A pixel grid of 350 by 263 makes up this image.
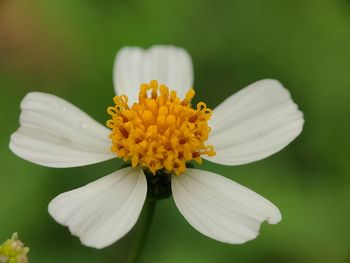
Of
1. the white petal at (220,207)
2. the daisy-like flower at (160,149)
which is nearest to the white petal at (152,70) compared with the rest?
the daisy-like flower at (160,149)

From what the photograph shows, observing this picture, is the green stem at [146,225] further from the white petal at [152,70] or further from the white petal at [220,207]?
the white petal at [152,70]

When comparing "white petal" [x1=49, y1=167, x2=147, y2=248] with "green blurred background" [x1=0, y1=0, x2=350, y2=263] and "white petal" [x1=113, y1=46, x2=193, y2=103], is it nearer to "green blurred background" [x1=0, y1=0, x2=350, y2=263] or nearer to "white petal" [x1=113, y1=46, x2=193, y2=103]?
"white petal" [x1=113, y1=46, x2=193, y2=103]

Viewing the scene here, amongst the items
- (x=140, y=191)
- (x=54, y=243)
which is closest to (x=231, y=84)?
(x=54, y=243)

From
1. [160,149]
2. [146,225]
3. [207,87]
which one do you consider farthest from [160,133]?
[207,87]

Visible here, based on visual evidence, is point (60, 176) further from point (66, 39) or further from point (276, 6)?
point (276, 6)

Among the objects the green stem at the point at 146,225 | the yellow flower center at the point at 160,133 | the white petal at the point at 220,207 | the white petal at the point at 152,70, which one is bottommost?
the green stem at the point at 146,225

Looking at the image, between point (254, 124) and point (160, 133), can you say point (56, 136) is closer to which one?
point (160, 133)
